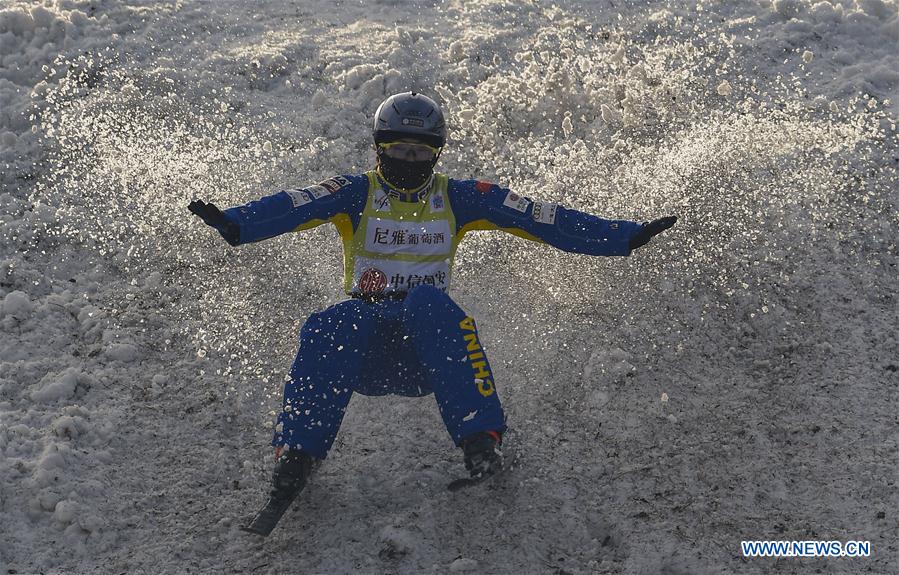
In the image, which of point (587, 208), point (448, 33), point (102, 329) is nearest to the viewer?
point (102, 329)

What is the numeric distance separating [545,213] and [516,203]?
18 centimetres

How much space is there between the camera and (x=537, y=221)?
5184 millimetres

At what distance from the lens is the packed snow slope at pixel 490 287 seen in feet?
14.7

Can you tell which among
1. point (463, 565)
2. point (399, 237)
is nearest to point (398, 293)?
point (399, 237)

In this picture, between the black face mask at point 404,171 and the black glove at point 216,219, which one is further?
the black face mask at point 404,171

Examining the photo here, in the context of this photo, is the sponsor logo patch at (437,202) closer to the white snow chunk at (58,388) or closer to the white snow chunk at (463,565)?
the white snow chunk at (463,565)

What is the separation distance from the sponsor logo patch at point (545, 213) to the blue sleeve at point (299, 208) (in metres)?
0.99

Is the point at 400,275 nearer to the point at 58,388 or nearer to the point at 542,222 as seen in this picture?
the point at 542,222

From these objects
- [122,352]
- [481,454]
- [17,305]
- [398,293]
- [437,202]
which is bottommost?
[122,352]

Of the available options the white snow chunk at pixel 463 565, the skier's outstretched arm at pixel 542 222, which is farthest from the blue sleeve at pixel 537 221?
the white snow chunk at pixel 463 565

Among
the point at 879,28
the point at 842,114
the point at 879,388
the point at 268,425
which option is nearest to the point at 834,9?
the point at 879,28

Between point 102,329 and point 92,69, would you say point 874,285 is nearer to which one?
point 102,329

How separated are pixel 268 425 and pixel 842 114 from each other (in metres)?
5.07

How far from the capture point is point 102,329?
571cm
